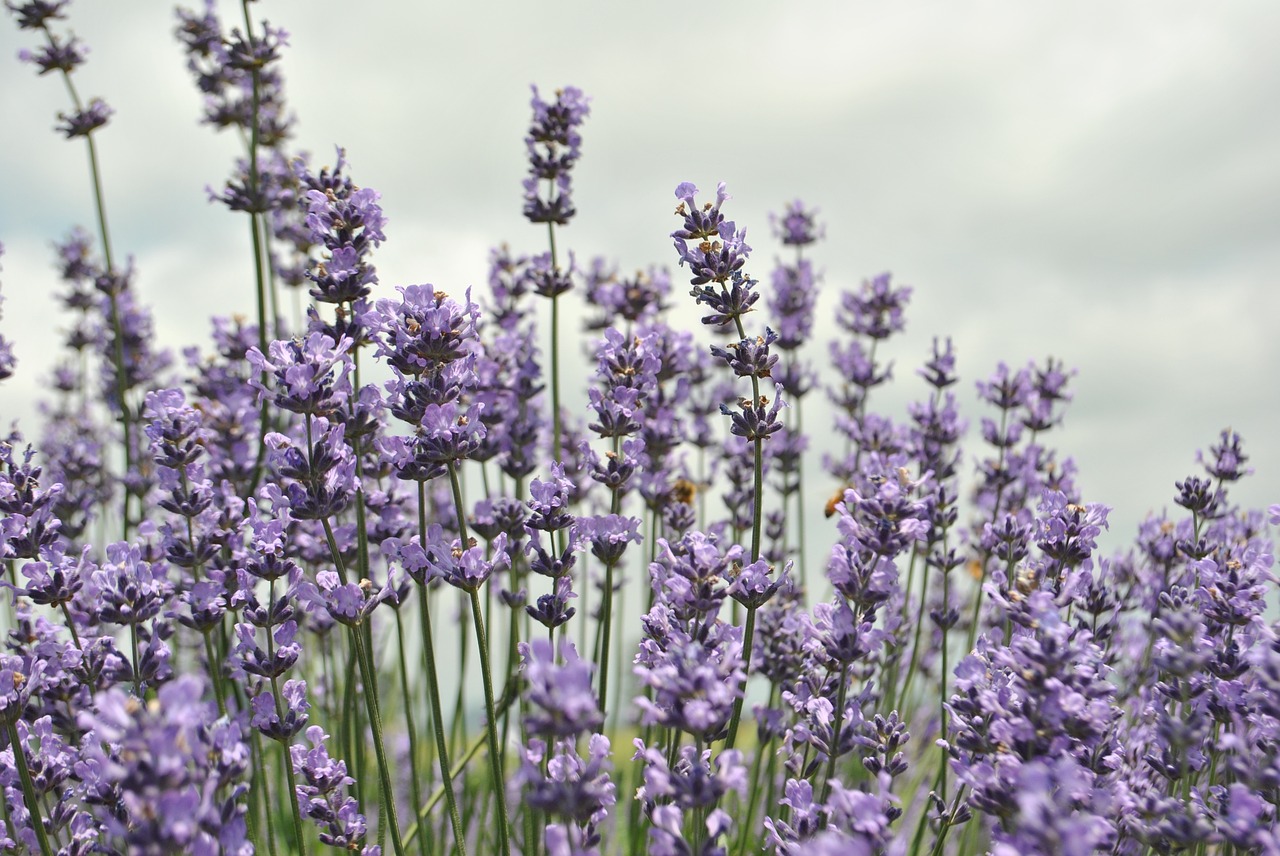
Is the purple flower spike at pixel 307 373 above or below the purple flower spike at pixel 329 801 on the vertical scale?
above

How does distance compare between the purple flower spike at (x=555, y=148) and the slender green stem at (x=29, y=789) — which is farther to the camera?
the purple flower spike at (x=555, y=148)

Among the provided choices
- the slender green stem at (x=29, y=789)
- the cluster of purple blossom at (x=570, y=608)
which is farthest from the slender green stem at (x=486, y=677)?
the slender green stem at (x=29, y=789)

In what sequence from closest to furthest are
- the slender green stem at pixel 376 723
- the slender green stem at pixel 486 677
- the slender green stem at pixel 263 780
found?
the slender green stem at pixel 486 677
the slender green stem at pixel 376 723
the slender green stem at pixel 263 780

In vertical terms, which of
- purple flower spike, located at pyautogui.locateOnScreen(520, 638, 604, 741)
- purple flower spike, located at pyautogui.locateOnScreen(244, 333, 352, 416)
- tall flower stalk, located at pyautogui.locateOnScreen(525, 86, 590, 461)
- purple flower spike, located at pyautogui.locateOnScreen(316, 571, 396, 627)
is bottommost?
purple flower spike, located at pyautogui.locateOnScreen(520, 638, 604, 741)

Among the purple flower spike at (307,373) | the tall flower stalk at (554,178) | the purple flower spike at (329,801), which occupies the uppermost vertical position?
the tall flower stalk at (554,178)

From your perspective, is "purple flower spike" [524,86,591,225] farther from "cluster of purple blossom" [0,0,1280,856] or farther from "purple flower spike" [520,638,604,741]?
"purple flower spike" [520,638,604,741]

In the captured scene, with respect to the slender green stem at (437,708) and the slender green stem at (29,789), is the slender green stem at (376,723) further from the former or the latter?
the slender green stem at (29,789)

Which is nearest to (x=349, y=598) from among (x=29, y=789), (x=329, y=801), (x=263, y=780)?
(x=329, y=801)

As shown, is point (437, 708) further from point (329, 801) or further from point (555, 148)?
point (555, 148)

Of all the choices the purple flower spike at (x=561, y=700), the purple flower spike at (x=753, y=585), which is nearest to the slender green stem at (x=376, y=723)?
the purple flower spike at (x=753, y=585)

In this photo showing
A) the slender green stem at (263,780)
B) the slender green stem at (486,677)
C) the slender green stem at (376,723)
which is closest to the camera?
the slender green stem at (486,677)

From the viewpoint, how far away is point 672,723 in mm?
2018

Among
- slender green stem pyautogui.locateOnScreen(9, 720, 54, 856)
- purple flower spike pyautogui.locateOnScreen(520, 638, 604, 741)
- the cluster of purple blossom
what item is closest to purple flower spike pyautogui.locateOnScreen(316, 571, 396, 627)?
the cluster of purple blossom

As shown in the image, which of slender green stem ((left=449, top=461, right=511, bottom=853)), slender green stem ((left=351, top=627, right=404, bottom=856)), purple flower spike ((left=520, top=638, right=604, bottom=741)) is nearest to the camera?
purple flower spike ((left=520, top=638, right=604, bottom=741))
